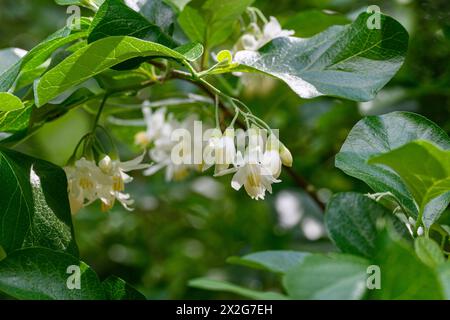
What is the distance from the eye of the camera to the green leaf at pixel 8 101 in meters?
0.88

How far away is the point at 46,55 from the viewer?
3.27 ft

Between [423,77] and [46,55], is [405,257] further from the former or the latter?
[423,77]

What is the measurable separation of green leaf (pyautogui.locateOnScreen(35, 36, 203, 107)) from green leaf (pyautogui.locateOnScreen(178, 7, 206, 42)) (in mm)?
310

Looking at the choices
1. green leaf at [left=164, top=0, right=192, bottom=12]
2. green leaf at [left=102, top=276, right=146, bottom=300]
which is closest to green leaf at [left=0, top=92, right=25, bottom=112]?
green leaf at [left=102, top=276, right=146, bottom=300]

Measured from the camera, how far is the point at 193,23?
1.23 meters

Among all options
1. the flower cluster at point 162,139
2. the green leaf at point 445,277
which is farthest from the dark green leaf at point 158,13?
the green leaf at point 445,277

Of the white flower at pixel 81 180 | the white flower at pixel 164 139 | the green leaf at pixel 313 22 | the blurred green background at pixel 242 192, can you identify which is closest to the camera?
the white flower at pixel 81 180

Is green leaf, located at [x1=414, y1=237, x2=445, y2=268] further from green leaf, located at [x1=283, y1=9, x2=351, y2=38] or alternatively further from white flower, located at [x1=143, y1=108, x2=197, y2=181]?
white flower, located at [x1=143, y1=108, x2=197, y2=181]

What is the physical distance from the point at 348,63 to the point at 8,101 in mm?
481

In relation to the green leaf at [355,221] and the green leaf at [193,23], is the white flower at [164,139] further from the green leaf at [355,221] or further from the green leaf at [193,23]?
the green leaf at [355,221]

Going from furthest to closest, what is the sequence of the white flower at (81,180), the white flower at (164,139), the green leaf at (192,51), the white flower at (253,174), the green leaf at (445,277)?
the white flower at (164,139)
the white flower at (81,180)
the white flower at (253,174)
the green leaf at (192,51)
the green leaf at (445,277)

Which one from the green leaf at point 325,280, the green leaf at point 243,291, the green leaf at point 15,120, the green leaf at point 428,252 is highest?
the green leaf at point 15,120

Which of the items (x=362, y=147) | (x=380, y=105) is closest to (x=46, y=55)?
(x=362, y=147)

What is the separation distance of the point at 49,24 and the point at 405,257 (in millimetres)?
2361
